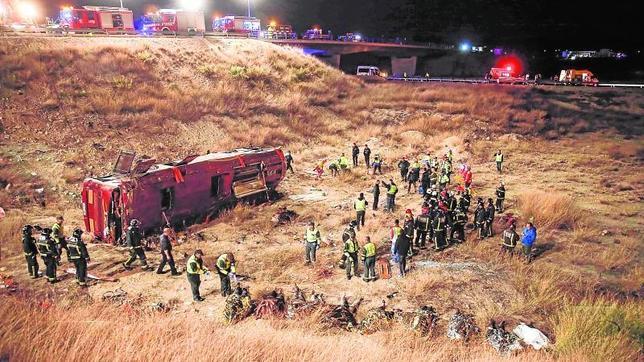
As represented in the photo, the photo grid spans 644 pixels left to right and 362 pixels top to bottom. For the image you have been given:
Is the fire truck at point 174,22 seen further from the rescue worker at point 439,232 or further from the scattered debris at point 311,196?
the rescue worker at point 439,232

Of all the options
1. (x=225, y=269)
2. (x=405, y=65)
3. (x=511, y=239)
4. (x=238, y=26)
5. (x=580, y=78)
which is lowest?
(x=511, y=239)

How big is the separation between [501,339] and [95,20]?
128 feet

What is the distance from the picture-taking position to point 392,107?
35219 millimetres

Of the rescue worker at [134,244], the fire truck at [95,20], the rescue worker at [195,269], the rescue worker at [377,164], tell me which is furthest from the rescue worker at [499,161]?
the fire truck at [95,20]

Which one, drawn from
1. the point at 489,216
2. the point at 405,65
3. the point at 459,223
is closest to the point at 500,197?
the point at 489,216

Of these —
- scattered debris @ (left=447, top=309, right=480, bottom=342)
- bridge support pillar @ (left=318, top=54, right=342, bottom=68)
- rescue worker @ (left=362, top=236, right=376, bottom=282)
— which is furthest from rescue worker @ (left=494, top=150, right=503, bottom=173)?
bridge support pillar @ (left=318, top=54, right=342, bottom=68)

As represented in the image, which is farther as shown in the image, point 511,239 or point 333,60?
point 333,60

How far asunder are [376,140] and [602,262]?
1882 centimetres

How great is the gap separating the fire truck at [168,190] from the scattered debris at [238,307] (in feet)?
19.0

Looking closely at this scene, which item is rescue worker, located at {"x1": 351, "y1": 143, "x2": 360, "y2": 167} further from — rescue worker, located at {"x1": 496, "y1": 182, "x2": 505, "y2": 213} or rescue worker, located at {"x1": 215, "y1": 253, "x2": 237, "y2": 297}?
rescue worker, located at {"x1": 215, "y1": 253, "x2": 237, "y2": 297}

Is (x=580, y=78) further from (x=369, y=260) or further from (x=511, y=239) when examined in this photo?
(x=369, y=260)

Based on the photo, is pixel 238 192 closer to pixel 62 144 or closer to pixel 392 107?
pixel 62 144

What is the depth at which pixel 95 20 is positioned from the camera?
35.3m

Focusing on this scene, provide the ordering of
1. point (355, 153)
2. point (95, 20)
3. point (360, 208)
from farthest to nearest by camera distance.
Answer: point (95, 20), point (355, 153), point (360, 208)
